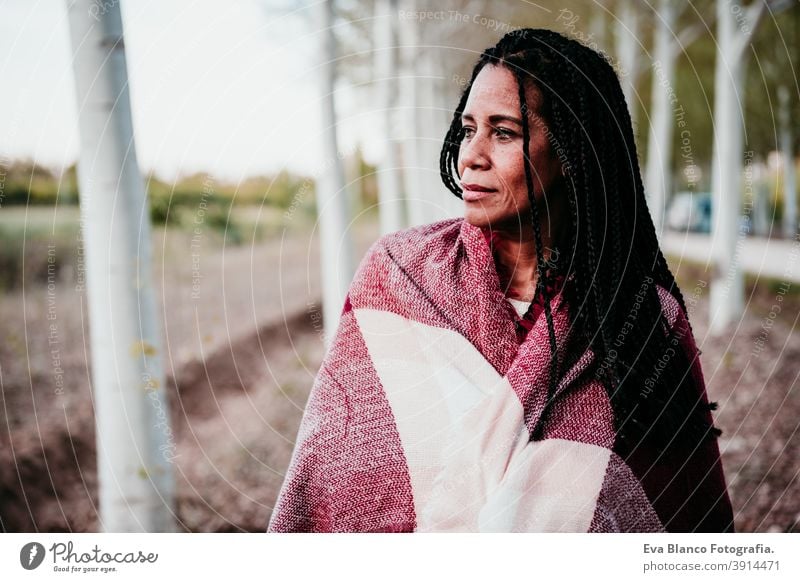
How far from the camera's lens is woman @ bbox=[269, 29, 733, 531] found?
3.75ft

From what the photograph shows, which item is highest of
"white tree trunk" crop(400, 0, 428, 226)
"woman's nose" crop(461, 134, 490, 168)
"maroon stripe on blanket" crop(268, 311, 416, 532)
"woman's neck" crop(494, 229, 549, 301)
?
"white tree trunk" crop(400, 0, 428, 226)

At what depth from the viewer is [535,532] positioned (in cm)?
125

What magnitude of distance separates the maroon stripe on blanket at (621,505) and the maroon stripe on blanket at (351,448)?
326 mm

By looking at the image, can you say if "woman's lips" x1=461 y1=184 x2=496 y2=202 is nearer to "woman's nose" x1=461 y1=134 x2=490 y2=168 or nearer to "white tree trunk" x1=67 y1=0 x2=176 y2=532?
"woman's nose" x1=461 y1=134 x2=490 y2=168

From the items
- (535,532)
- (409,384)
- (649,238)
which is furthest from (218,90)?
(535,532)

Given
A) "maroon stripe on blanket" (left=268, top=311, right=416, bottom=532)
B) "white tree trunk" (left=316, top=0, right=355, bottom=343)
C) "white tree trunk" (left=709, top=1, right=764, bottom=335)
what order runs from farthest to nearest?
"white tree trunk" (left=709, top=1, right=764, bottom=335), "white tree trunk" (left=316, top=0, right=355, bottom=343), "maroon stripe on blanket" (left=268, top=311, right=416, bottom=532)

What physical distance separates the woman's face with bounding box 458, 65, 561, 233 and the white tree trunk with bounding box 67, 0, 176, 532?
704mm

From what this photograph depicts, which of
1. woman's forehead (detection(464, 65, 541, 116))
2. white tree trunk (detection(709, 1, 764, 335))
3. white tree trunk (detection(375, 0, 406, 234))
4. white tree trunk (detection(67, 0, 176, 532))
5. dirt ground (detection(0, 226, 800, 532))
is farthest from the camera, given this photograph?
white tree trunk (detection(709, 1, 764, 335))

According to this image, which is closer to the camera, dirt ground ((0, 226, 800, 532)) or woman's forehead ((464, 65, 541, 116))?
woman's forehead ((464, 65, 541, 116))

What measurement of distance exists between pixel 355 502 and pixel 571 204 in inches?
24.3

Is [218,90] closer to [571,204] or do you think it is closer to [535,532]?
[571,204]

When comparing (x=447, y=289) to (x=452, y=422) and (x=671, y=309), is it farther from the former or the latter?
(x=671, y=309)

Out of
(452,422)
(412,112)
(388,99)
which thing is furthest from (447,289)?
(412,112)

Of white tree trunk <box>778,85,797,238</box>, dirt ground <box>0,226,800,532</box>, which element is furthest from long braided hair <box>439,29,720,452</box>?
white tree trunk <box>778,85,797,238</box>
